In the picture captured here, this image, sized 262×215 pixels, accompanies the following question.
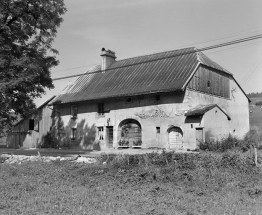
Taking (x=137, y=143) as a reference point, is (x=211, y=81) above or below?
above

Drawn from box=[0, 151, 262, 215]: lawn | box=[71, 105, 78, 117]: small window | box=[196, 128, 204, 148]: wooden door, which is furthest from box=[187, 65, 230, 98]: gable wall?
box=[0, 151, 262, 215]: lawn

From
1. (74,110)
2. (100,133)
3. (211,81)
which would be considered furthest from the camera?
(74,110)

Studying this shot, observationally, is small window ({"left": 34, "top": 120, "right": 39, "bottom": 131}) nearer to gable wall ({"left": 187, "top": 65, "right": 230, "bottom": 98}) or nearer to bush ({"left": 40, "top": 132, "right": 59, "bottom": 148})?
bush ({"left": 40, "top": 132, "right": 59, "bottom": 148})

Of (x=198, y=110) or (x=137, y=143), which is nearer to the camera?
(x=198, y=110)

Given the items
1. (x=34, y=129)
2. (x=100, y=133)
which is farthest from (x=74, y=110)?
(x=34, y=129)

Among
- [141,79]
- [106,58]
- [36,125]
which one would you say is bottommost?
[36,125]

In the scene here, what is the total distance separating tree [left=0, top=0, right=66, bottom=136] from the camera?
767 inches

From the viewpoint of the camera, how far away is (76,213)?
253 inches

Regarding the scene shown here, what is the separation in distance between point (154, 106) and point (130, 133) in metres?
3.54

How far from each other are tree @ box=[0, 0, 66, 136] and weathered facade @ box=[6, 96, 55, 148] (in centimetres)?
1120

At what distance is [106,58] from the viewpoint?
3597 cm

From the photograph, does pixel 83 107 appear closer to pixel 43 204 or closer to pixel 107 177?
pixel 107 177

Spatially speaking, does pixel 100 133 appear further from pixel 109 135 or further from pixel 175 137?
pixel 175 137

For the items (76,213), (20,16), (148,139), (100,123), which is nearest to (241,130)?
(148,139)
